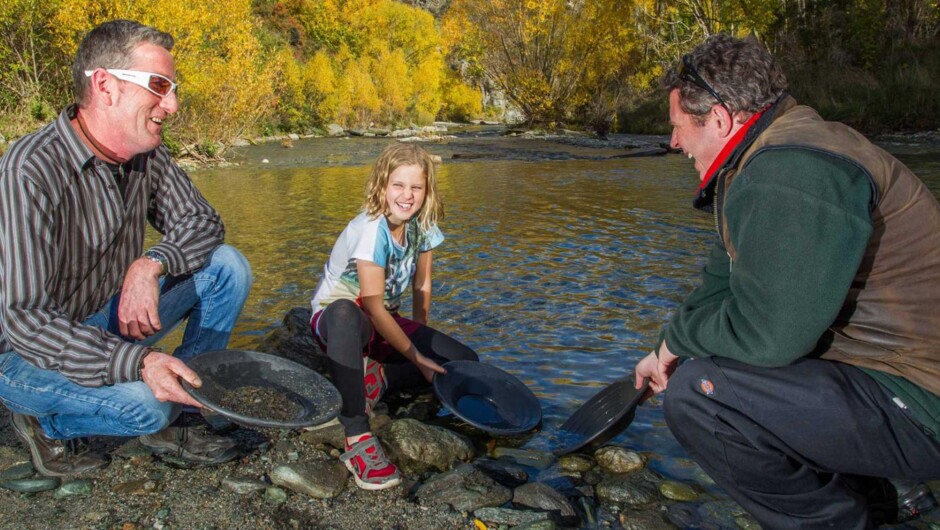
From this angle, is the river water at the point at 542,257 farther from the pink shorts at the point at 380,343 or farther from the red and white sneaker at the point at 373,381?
the red and white sneaker at the point at 373,381

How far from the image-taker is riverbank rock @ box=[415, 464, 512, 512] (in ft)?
9.30

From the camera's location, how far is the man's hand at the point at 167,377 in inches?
100

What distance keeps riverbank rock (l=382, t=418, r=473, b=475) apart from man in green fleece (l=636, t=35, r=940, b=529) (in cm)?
111

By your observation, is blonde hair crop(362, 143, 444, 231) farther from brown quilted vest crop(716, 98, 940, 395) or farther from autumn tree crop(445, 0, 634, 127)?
autumn tree crop(445, 0, 634, 127)

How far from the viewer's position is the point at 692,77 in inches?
98.2

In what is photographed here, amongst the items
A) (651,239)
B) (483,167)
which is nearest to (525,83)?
(483,167)

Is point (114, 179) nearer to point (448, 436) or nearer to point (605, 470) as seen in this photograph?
point (448, 436)

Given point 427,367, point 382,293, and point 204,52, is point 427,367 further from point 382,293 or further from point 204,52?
point 204,52

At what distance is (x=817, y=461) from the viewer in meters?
2.30

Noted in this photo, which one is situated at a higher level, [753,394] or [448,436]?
[753,394]

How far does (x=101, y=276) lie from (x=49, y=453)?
0.71m

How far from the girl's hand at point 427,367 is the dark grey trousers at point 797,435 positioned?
1494 mm

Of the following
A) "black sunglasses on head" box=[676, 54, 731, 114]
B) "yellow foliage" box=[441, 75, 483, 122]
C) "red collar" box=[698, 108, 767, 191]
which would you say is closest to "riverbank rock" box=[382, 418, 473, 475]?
"red collar" box=[698, 108, 767, 191]

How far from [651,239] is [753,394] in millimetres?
5953
